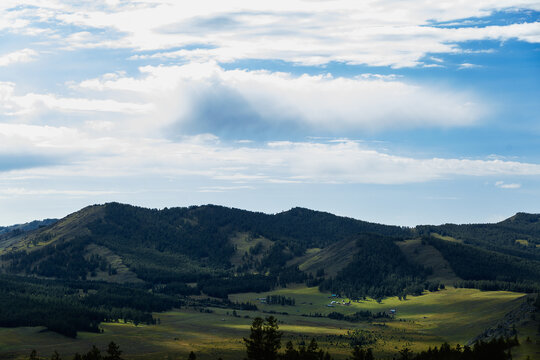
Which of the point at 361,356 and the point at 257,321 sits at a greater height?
the point at 257,321

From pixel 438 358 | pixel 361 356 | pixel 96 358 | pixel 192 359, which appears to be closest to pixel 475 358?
pixel 438 358

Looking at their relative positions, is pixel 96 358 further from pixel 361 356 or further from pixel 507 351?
pixel 507 351

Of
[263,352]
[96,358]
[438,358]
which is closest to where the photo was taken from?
[263,352]

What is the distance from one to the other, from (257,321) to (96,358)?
44.1 metres

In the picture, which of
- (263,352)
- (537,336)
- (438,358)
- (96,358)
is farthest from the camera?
(537,336)

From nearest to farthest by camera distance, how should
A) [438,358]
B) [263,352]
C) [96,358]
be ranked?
[263,352], [96,358], [438,358]

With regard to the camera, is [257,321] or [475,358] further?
[475,358]

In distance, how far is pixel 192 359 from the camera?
161500 mm

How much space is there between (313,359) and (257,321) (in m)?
17.9

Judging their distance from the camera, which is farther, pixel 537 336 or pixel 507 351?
pixel 537 336

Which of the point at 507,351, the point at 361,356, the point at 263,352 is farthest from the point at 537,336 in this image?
the point at 263,352

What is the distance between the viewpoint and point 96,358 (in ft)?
479

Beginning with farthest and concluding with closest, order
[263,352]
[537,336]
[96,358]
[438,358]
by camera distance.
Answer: [537,336], [438,358], [96,358], [263,352]

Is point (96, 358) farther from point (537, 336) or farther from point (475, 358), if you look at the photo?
point (537, 336)
